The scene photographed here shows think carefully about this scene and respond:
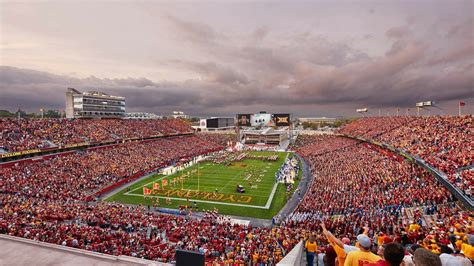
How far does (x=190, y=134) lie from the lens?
254ft

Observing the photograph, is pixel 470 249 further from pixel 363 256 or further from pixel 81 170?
pixel 81 170

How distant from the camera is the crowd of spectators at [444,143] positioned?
748 inches

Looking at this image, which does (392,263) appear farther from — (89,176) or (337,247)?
(89,176)

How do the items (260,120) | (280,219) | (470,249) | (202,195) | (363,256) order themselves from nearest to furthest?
(363,256) < (470,249) < (280,219) < (202,195) < (260,120)

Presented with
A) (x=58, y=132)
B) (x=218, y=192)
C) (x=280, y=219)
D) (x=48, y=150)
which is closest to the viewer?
(x=280, y=219)

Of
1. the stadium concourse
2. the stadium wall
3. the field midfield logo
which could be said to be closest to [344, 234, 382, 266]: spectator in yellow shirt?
the stadium concourse

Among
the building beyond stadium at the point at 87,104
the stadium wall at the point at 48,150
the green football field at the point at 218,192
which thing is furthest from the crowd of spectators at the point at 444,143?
the building beyond stadium at the point at 87,104

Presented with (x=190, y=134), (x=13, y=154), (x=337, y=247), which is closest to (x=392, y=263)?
(x=337, y=247)

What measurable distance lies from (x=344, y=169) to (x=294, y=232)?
18.8 m

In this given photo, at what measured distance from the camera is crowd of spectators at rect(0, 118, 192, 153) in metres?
34.0

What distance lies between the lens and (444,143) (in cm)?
2577

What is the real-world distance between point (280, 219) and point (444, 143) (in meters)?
19.4

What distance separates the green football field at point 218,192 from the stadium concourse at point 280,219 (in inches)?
115

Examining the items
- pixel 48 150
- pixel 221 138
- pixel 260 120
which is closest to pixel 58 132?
pixel 48 150
